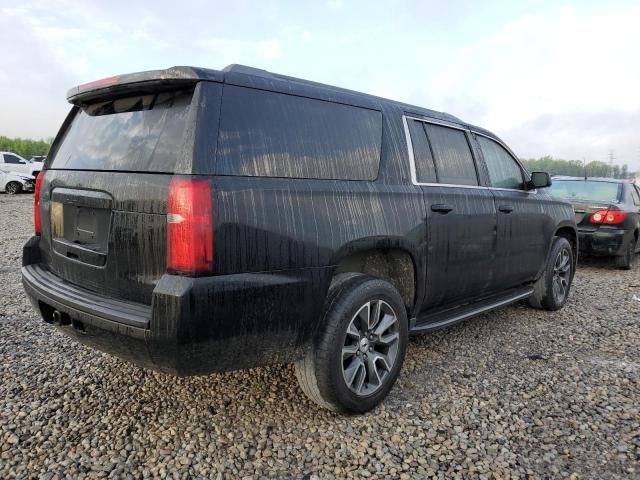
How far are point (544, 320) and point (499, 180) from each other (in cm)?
161

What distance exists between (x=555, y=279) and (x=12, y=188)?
22.7 metres

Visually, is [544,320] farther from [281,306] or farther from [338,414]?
[281,306]

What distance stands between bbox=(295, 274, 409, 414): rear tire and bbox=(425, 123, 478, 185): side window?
1140 millimetres

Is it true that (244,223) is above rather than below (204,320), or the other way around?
above

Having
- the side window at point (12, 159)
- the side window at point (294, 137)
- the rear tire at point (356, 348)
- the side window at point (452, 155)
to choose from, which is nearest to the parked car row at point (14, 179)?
the side window at point (12, 159)

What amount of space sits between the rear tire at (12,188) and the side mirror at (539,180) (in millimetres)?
22534

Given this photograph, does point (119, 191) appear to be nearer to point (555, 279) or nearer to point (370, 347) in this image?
point (370, 347)

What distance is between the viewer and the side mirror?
4508mm

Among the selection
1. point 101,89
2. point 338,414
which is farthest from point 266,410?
point 101,89

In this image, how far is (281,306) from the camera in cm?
237

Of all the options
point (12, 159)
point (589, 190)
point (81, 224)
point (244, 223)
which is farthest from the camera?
point (12, 159)

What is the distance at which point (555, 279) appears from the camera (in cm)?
511

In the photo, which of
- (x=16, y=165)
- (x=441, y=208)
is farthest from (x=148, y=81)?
(x=16, y=165)

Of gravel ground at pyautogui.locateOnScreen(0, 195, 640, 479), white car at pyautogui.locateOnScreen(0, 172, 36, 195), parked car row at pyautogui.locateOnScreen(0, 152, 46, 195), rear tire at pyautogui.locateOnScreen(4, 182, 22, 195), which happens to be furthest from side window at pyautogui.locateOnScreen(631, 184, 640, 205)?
rear tire at pyautogui.locateOnScreen(4, 182, 22, 195)
